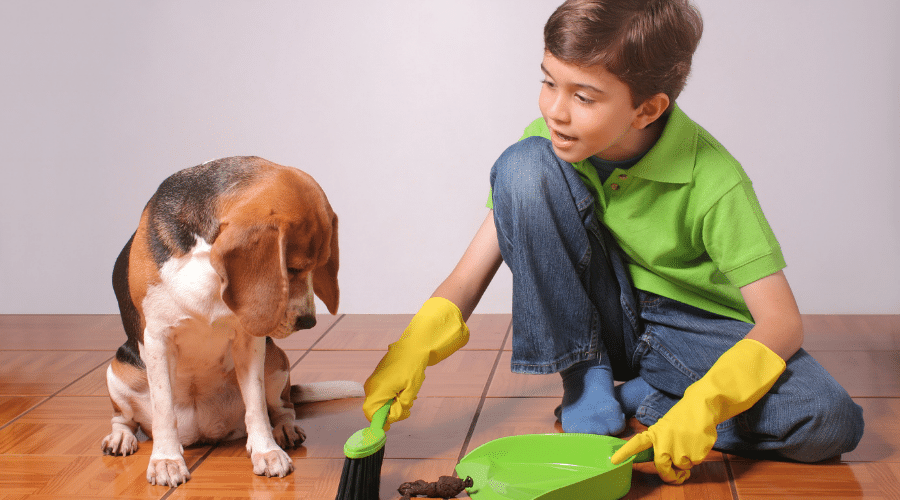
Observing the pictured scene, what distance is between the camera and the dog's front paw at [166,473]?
1917mm

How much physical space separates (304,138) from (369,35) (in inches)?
18.3

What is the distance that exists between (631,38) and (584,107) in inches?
6.5

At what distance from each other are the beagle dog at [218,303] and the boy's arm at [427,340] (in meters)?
0.19

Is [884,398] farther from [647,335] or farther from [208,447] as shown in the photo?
[208,447]

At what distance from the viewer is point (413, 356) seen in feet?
6.26

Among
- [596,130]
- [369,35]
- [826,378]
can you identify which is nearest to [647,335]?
[826,378]

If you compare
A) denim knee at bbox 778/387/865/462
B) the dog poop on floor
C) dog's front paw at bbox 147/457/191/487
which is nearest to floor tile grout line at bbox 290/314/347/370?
dog's front paw at bbox 147/457/191/487

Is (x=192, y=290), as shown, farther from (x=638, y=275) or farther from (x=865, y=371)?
(x=865, y=371)

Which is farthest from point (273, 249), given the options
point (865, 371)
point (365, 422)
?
point (865, 371)

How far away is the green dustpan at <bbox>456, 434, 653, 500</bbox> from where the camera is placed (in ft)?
5.73

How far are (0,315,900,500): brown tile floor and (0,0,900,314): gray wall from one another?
36 centimetres

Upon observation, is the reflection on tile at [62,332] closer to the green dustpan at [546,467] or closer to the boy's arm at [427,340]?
the boy's arm at [427,340]

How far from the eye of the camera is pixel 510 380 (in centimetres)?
259

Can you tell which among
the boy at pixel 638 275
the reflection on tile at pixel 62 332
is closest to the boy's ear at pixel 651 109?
the boy at pixel 638 275
